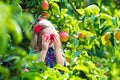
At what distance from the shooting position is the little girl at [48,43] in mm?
2316

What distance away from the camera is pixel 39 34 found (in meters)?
2.49

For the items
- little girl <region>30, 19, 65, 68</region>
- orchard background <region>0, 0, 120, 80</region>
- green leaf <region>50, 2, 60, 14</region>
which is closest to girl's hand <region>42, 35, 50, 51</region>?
little girl <region>30, 19, 65, 68</region>

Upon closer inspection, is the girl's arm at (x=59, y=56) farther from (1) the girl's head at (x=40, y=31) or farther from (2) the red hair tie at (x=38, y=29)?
(2) the red hair tie at (x=38, y=29)

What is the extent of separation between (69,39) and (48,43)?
2.34 feet

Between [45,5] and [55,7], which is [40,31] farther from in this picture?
[55,7]

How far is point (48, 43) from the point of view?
7.62 feet

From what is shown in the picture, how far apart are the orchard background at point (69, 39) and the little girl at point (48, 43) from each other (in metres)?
0.06

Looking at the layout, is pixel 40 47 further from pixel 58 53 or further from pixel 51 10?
pixel 51 10

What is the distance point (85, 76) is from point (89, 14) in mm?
637

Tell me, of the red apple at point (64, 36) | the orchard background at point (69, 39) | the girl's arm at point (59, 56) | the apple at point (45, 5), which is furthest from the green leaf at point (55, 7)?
the girl's arm at point (59, 56)

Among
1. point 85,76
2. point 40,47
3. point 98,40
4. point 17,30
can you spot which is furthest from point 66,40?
point 17,30

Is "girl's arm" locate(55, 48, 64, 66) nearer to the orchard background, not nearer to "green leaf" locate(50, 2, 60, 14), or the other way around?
the orchard background

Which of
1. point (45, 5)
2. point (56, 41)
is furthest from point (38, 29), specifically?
point (45, 5)

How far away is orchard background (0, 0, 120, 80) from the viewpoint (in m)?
0.60
